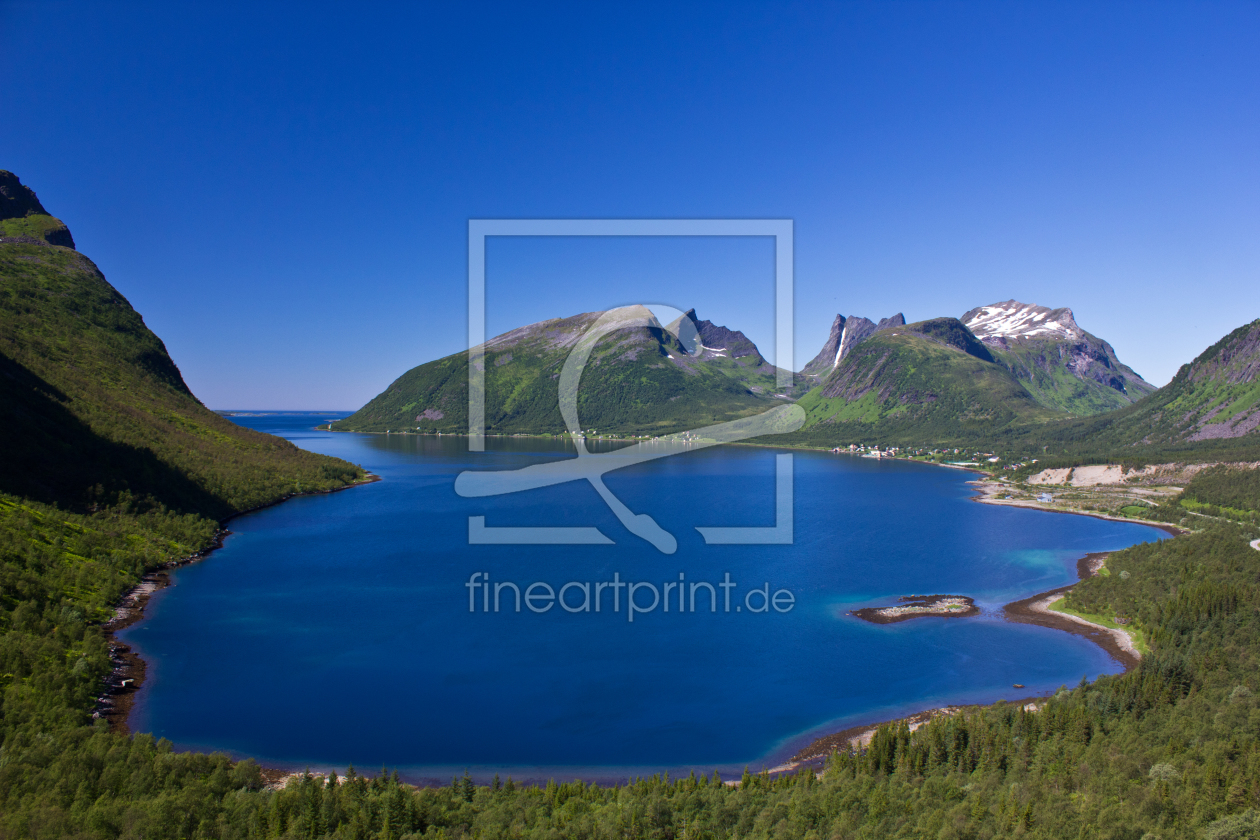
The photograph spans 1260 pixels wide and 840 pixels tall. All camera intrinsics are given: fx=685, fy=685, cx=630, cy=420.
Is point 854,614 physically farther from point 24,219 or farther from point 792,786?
point 24,219

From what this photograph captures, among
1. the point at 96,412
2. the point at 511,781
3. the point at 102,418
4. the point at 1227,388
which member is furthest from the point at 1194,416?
the point at 96,412

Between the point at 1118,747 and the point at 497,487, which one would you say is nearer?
the point at 1118,747

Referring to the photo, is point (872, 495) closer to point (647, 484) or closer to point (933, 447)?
point (647, 484)

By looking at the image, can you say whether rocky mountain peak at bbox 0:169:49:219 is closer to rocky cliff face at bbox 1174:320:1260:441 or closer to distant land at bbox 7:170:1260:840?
distant land at bbox 7:170:1260:840

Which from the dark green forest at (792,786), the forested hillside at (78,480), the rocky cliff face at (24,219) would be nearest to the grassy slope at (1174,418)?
the dark green forest at (792,786)

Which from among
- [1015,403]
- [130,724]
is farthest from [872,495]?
[1015,403]

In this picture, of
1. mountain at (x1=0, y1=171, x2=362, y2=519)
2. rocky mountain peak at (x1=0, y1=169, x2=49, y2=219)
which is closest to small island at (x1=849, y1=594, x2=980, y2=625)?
mountain at (x1=0, y1=171, x2=362, y2=519)

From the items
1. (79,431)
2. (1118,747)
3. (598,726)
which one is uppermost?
(79,431)
